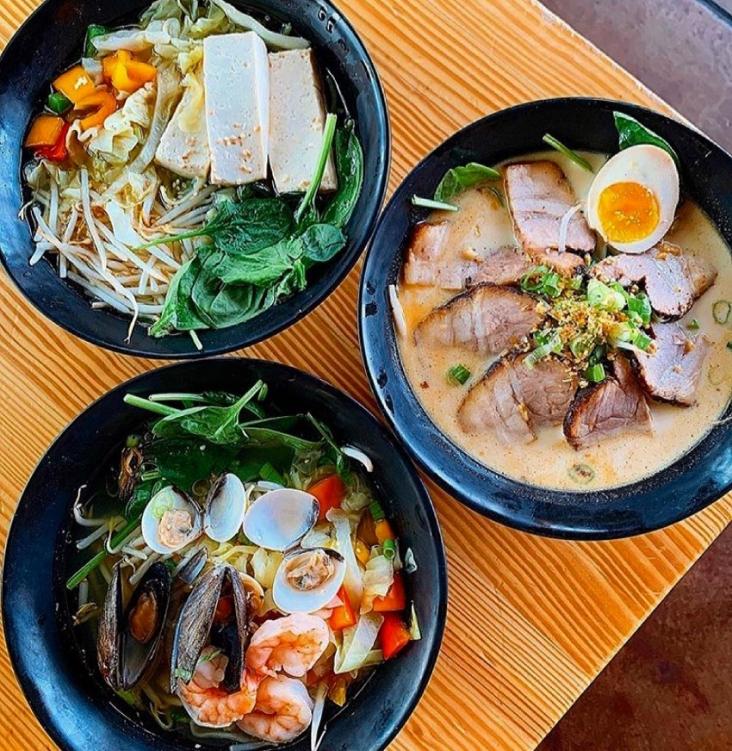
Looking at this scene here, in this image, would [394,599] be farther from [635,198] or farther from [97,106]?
[97,106]

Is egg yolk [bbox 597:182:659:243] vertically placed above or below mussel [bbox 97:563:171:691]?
above

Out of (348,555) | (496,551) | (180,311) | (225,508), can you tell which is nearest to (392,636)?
(348,555)

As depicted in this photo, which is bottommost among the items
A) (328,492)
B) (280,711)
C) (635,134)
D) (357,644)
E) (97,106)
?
(280,711)

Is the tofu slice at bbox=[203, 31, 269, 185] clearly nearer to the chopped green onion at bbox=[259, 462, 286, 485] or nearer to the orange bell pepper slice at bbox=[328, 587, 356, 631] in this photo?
the chopped green onion at bbox=[259, 462, 286, 485]

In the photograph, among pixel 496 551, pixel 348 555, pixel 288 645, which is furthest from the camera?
pixel 496 551

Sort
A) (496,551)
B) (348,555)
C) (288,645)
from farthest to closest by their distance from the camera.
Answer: (496,551), (348,555), (288,645)

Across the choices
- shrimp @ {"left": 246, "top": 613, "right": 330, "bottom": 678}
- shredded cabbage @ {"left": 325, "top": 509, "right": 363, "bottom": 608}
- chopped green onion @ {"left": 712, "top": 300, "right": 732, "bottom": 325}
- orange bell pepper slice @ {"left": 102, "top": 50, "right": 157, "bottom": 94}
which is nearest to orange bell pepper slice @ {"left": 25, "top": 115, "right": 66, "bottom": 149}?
orange bell pepper slice @ {"left": 102, "top": 50, "right": 157, "bottom": 94}

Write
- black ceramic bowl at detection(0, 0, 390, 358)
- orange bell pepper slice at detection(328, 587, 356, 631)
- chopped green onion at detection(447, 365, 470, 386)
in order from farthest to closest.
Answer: chopped green onion at detection(447, 365, 470, 386) < orange bell pepper slice at detection(328, 587, 356, 631) < black ceramic bowl at detection(0, 0, 390, 358)

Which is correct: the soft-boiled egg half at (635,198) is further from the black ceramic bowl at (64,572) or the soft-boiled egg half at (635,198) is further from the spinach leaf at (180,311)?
the spinach leaf at (180,311)
